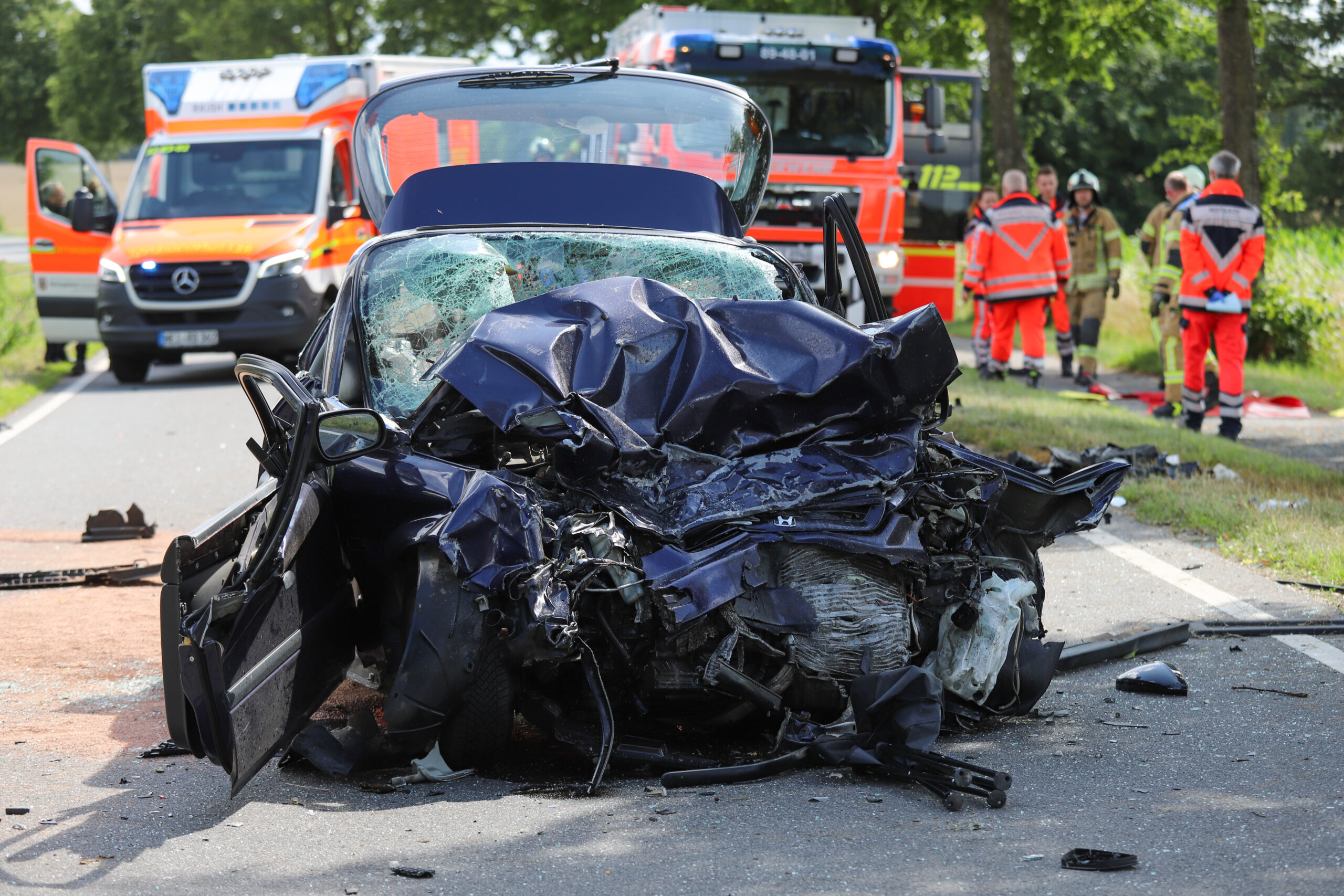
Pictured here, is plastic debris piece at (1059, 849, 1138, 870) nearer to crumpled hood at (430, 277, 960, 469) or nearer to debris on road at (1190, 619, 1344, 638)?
crumpled hood at (430, 277, 960, 469)

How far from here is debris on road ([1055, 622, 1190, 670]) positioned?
207 inches

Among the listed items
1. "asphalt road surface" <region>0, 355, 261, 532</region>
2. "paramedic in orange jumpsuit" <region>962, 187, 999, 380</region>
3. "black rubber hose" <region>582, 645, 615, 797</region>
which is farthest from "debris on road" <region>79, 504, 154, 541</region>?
"paramedic in orange jumpsuit" <region>962, 187, 999, 380</region>

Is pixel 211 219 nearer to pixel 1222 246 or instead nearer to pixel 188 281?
pixel 188 281

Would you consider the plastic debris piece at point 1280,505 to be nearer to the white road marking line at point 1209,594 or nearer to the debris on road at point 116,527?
the white road marking line at point 1209,594

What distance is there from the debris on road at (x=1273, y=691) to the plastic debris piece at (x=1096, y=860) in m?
1.71

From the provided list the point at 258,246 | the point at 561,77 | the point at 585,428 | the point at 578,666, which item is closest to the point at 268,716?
the point at 578,666

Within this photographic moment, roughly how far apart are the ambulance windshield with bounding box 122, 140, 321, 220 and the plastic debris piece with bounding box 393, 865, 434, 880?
13210 millimetres

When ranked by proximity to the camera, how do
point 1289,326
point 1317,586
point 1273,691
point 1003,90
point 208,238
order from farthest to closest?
point 1003,90
point 1289,326
point 208,238
point 1317,586
point 1273,691

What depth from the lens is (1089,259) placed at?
1570 cm

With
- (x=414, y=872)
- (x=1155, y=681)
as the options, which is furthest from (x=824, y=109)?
(x=414, y=872)

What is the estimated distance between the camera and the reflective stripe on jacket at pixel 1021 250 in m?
13.9

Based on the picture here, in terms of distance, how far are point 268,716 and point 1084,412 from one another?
8.76 m

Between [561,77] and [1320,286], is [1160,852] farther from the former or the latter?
[1320,286]

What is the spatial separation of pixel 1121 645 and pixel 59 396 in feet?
42.4
